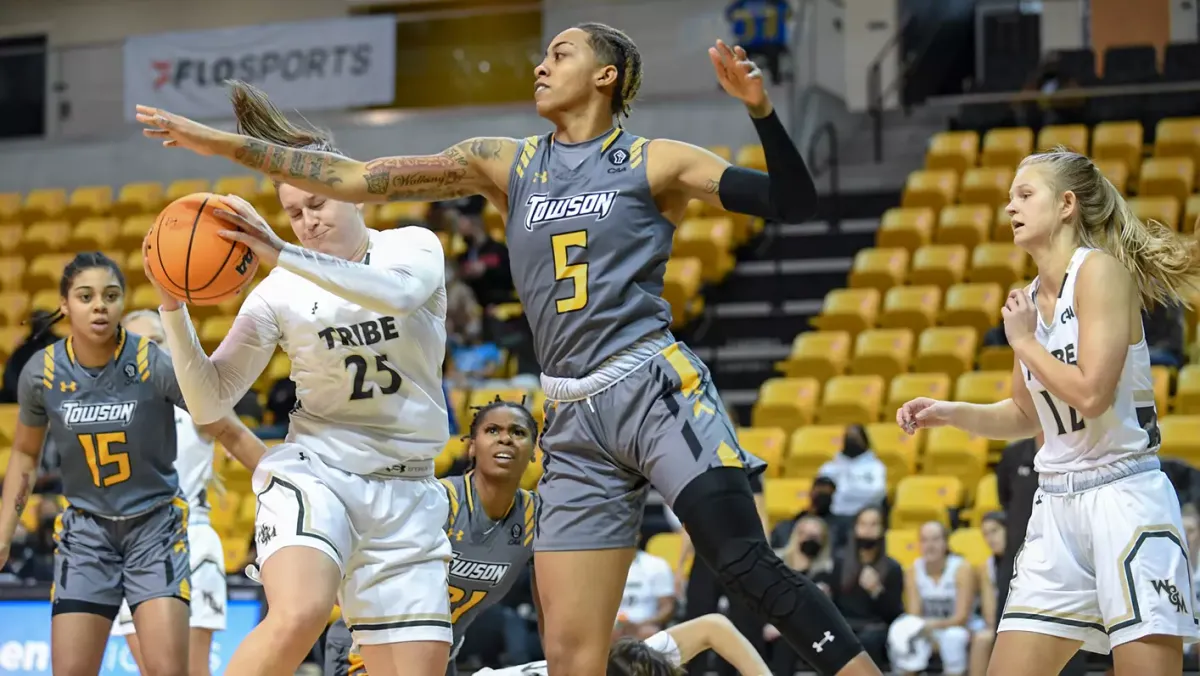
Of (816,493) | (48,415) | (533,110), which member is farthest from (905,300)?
(48,415)

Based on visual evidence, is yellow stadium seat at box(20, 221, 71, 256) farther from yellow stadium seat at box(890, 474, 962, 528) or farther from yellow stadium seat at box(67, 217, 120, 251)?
yellow stadium seat at box(890, 474, 962, 528)

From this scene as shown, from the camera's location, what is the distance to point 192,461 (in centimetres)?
707

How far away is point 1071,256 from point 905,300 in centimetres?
819

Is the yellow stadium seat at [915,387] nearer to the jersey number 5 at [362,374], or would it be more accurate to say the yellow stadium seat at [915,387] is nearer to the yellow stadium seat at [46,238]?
the jersey number 5 at [362,374]

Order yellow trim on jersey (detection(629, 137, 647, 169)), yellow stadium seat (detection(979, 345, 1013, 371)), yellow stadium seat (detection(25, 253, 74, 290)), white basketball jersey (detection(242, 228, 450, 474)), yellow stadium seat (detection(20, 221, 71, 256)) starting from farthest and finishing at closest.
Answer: yellow stadium seat (detection(20, 221, 71, 256)) < yellow stadium seat (detection(25, 253, 74, 290)) < yellow stadium seat (detection(979, 345, 1013, 371)) < white basketball jersey (detection(242, 228, 450, 474)) < yellow trim on jersey (detection(629, 137, 647, 169))

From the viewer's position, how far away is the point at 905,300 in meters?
12.3

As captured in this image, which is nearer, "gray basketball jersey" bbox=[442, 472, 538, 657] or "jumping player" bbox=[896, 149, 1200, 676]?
"jumping player" bbox=[896, 149, 1200, 676]

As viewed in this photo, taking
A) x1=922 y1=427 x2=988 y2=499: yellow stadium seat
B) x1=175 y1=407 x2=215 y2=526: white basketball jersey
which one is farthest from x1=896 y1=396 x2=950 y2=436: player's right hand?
x1=922 y1=427 x2=988 y2=499: yellow stadium seat

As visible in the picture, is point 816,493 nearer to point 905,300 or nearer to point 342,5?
point 905,300

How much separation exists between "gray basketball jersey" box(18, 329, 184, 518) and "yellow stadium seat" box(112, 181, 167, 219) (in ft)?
33.8

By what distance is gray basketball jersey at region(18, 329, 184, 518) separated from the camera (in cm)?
572

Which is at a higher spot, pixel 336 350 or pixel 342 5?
pixel 342 5

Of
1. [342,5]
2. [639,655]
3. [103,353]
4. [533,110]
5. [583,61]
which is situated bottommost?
[639,655]

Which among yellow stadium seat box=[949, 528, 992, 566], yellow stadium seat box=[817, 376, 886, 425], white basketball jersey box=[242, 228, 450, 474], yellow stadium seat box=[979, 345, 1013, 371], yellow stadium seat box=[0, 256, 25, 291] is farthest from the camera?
yellow stadium seat box=[0, 256, 25, 291]
